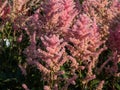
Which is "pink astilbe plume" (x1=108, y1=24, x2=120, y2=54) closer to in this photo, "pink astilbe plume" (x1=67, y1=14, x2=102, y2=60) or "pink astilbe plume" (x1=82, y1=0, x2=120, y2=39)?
"pink astilbe plume" (x1=67, y1=14, x2=102, y2=60)

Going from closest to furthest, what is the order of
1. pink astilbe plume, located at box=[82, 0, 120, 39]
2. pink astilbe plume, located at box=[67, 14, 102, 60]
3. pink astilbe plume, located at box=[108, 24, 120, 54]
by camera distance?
pink astilbe plume, located at box=[67, 14, 102, 60]
pink astilbe plume, located at box=[108, 24, 120, 54]
pink astilbe plume, located at box=[82, 0, 120, 39]

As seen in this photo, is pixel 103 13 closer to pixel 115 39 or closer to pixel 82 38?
pixel 115 39

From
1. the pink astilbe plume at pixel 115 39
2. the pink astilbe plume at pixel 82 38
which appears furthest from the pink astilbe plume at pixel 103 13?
the pink astilbe plume at pixel 82 38

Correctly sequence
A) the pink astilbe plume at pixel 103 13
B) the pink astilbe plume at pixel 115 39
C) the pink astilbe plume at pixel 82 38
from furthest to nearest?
1. the pink astilbe plume at pixel 103 13
2. the pink astilbe plume at pixel 115 39
3. the pink astilbe plume at pixel 82 38

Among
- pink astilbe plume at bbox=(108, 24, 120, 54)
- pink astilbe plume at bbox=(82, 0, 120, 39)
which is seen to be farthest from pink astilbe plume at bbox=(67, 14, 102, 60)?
pink astilbe plume at bbox=(82, 0, 120, 39)

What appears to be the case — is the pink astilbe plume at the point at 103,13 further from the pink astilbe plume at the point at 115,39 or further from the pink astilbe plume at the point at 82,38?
the pink astilbe plume at the point at 82,38

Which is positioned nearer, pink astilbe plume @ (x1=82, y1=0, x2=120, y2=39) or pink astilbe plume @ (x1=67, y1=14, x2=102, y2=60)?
pink astilbe plume @ (x1=67, y1=14, x2=102, y2=60)

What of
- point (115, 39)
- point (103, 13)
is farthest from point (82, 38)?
point (103, 13)

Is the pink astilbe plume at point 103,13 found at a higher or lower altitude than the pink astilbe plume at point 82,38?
higher

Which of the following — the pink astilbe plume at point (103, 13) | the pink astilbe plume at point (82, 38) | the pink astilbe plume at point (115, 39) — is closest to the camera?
the pink astilbe plume at point (82, 38)

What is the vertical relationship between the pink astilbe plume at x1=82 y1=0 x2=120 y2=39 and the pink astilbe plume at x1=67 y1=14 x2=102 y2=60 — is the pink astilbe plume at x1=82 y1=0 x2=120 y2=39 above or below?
above

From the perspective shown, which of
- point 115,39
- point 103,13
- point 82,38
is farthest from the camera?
point 103,13

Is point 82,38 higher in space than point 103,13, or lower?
lower

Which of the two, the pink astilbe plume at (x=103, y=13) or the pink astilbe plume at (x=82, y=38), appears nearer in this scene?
the pink astilbe plume at (x=82, y=38)
